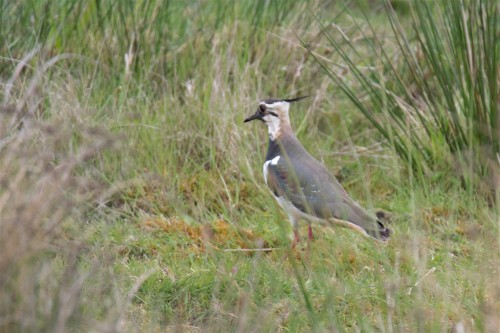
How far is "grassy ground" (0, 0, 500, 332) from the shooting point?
3289 millimetres

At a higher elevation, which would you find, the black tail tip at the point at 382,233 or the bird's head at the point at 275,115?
the bird's head at the point at 275,115

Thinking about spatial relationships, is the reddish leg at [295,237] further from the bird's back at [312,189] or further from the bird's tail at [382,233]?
the bird's tail at [382,233]

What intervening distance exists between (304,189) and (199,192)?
72 centimetres

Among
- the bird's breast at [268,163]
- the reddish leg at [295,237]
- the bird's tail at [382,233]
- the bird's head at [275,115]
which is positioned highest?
the bird's head at [275,115]

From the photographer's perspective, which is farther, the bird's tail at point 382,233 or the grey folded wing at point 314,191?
the grey folded wing at point 314,191

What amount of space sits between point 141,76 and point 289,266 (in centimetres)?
205

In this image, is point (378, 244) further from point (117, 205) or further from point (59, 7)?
point (59, 7)

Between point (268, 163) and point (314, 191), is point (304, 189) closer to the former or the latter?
point (314, 191)

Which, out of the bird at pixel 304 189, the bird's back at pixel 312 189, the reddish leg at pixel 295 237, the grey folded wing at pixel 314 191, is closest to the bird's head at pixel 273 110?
the bird at pixel 304 189

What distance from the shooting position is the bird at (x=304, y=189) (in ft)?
16.6

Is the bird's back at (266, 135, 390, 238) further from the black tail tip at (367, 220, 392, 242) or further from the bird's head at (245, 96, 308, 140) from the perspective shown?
the bird's head at (245, 96, 308, 140)

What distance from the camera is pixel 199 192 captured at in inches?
226

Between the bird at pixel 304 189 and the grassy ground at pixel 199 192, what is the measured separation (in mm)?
112

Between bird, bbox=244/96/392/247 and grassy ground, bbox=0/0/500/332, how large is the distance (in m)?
0.11
